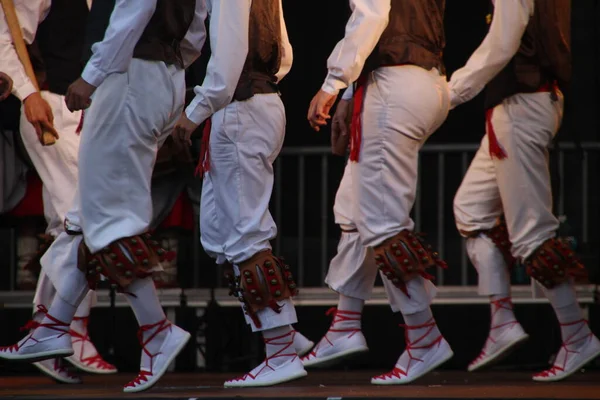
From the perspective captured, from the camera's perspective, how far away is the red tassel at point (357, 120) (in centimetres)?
486

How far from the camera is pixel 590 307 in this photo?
6.35 meters

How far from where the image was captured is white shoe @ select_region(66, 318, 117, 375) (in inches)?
214

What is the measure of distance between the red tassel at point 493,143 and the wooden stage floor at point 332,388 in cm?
95

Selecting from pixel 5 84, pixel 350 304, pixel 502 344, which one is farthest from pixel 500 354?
pixel 5 84

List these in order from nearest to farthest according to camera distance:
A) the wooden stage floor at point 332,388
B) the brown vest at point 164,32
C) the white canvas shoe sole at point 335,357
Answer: the wooden stage floor at point 332,388 → the brown vest at point 164,32 → the white canvas shoe sole at point 335,357

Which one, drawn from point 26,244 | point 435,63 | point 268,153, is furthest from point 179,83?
point 26,244

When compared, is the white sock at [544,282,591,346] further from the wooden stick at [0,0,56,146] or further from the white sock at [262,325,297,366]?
the wooden stick at [0,0,56,146]

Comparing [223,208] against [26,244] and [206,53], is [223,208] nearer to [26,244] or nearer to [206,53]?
[206,53]

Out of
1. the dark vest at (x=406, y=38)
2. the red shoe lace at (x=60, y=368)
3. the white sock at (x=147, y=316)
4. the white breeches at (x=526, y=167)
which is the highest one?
the dark vest at (x=406, y=38)

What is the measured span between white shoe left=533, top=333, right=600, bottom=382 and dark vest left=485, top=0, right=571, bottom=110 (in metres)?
1.09

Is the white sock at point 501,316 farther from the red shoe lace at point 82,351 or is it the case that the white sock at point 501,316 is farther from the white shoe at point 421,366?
the red shoe lace at point 82,351

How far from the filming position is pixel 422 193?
7328 millimetres

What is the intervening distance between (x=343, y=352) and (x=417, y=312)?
1.59ft

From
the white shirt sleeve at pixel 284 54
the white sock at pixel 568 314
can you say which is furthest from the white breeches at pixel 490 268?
the white shirt sleeve at pixel 284 54
